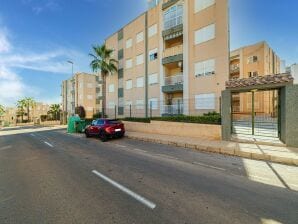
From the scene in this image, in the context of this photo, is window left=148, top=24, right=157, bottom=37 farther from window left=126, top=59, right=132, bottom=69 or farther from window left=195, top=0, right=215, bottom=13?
window left=195, top=0, right=215, bottom=13

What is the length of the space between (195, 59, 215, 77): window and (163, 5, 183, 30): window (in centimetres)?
603

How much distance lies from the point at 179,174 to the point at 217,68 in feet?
49.5

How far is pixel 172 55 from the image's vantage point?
22.8m

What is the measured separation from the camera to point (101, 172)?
6461mm

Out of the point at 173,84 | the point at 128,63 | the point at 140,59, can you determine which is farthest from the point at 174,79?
the point at 128,63

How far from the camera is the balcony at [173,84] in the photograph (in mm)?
22031

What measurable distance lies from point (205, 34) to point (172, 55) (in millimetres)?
4530

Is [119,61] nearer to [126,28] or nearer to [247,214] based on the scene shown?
[126,28]

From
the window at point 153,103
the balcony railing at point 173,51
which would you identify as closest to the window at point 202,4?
the balcony railing at point 173,51

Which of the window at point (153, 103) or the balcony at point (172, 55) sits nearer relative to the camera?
the balcony at point (172, 55)

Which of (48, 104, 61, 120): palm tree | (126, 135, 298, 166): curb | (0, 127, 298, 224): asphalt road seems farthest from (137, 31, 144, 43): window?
(48, 104, 61, 120): palm tree

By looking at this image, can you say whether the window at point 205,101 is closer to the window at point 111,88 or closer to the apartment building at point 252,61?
the apartment building at point 252,61

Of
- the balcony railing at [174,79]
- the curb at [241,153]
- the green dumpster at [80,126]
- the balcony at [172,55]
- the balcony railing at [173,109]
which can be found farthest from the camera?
the green dumpster at [80,126]

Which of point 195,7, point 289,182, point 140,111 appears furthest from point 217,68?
point 289,182
